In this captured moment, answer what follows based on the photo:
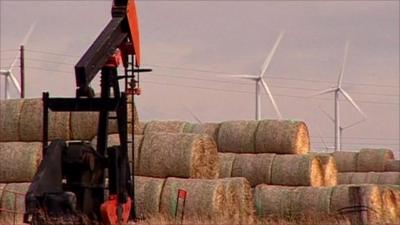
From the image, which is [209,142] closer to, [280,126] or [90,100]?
[280,126]

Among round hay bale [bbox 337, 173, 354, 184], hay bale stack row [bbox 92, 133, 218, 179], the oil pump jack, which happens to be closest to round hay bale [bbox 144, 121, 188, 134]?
hay bale stack row [bbox 92, 133, 218, 179]

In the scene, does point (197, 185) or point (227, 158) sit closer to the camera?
point (197, 185)

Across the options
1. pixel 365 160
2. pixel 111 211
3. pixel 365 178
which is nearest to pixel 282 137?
pixel 365 178

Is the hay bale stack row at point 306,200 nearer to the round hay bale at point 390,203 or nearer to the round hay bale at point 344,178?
the round hay bale at point 390,203

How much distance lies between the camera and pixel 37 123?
75.7 feet

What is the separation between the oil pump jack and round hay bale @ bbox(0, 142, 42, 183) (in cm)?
900

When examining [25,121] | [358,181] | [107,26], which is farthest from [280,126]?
[107,26]

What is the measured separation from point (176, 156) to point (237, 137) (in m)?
5.65

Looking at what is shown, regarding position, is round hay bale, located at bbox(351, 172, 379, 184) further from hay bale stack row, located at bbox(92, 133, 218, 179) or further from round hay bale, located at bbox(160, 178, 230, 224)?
round hay bale, located at bbox(160, 178, 230, 224)

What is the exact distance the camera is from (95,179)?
12.6 metres

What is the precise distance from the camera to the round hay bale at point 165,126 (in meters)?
25.8

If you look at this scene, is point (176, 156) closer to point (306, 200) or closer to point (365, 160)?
point (306, 200)

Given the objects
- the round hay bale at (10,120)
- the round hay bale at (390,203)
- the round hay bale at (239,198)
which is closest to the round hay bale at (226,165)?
the round hay bale at (239,198)

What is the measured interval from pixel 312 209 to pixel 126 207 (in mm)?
11020
